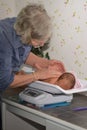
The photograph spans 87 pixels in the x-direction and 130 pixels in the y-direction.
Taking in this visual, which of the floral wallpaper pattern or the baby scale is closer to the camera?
the baby scale

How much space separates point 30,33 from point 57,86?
0.36 metres

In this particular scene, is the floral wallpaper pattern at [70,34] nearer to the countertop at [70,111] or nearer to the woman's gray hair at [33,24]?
the countertop at [70,111]

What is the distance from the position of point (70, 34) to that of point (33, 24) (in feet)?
1.97

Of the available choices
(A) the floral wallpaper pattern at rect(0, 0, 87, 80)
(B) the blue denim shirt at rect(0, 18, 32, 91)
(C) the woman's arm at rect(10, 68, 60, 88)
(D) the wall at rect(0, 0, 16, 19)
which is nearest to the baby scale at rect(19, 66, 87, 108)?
(C) the woman's arm at rect(10, 68, 60, 88)

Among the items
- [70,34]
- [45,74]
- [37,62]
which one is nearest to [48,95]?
[45,74]

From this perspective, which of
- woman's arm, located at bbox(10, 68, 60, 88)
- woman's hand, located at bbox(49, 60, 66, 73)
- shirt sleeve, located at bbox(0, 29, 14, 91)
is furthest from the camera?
woman's hand, located at bbox(49, 60, 66, 73)

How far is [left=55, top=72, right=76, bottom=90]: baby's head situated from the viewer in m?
1.76

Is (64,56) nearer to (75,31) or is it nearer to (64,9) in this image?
(75,31)

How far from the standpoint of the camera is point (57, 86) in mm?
1641

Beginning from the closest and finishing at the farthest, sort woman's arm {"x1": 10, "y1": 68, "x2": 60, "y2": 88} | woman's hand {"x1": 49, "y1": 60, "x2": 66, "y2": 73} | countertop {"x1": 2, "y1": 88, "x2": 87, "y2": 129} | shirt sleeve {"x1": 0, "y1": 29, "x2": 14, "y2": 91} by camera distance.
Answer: countertop {"x1": 2, "y1": 88, "x2": 87, "y2": 129} < shirt sleeve {"x1": 0, "y1": 29, "x2": 14, "y2": 91} < woman's arm {"x1": 10, "y1": 68, "x2": 60, "y2": 88} < woman's hand {"x1": 49, "y1": 60, "x2": 66, "y2": 73}

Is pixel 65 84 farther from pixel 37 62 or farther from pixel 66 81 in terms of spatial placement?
pixel 37 62

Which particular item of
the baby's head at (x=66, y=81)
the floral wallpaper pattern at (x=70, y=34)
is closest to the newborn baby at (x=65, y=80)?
the baby's head at (x=66, y=81)

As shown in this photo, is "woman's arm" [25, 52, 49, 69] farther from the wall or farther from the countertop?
the wall

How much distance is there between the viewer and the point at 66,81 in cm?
177
